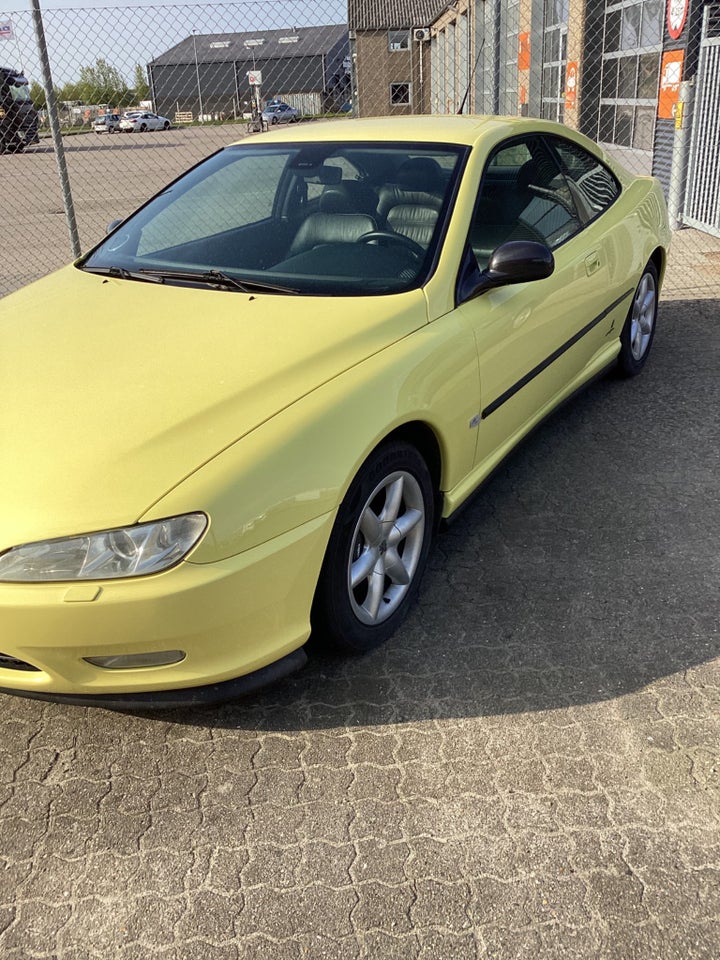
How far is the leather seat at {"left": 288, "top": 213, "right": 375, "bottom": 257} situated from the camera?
11.4 ft

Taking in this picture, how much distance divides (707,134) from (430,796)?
8530 mm

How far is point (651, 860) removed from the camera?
2.19 meters

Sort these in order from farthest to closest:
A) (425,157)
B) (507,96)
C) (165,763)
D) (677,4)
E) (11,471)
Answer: (507,96)
(677,4)
(425,157)
(165,763)
(11,471)

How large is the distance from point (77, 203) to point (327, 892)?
51.9ft

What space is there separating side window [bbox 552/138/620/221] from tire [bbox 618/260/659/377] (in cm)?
56

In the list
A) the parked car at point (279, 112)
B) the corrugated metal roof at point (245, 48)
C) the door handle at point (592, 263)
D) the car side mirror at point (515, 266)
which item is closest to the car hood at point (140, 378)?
the car side mirror at point (515, 266)

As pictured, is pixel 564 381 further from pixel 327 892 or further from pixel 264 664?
pixel 327 892

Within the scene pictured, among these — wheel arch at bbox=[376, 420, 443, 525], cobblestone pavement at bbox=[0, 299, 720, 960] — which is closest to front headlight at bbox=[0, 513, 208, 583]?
cobblestone pavement at bbox=[0, 299, 720, 960]

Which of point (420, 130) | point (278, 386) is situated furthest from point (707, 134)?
point (278, 386)

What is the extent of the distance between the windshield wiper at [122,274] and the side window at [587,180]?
2.12 metres

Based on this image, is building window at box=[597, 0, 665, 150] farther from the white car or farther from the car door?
the white car

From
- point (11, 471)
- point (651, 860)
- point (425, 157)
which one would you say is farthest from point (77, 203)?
point (651, 860)

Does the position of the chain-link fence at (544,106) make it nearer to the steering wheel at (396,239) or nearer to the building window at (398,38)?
the steering wheel at (396,239)

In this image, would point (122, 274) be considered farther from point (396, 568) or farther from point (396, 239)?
point (396, 568)
